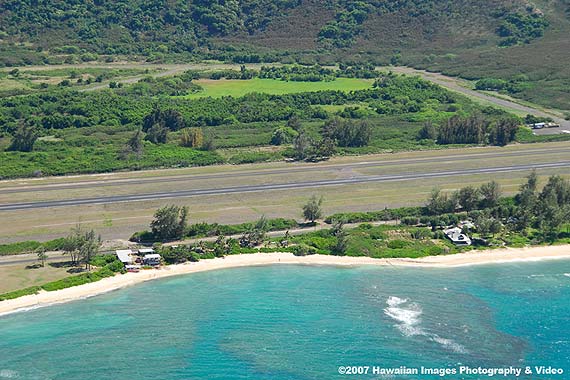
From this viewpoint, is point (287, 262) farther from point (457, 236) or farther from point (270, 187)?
point (270, 187)

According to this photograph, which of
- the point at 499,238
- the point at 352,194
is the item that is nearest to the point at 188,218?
the point at 352,194

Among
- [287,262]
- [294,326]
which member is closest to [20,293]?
[294,326]

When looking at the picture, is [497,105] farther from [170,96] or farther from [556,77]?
[170,96]

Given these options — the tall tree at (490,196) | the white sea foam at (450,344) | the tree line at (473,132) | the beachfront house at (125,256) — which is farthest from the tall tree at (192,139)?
the white sea foam at (450,344)

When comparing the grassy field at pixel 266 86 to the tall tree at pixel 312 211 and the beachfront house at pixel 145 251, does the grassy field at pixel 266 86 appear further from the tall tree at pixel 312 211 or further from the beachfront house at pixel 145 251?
the beachfront house at pixel 145 251

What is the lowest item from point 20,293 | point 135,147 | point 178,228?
point 20,293
